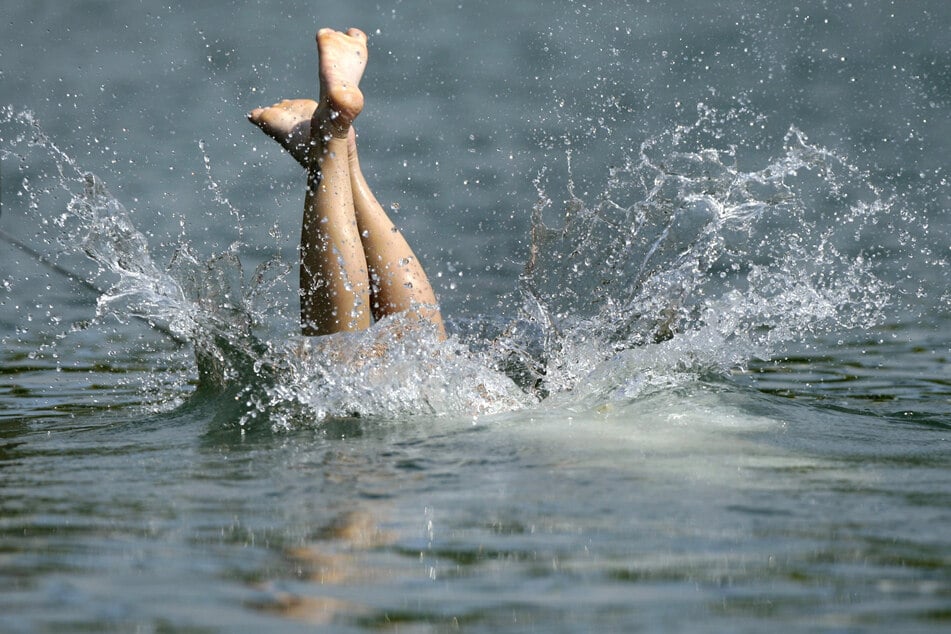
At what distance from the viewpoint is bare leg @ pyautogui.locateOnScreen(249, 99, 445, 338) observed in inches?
148

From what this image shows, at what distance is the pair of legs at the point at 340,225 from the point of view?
3506 millimetres

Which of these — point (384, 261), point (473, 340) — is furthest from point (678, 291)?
point (384, 261)

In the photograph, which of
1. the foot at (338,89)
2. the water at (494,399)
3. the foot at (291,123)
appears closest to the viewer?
the water at (494,399)

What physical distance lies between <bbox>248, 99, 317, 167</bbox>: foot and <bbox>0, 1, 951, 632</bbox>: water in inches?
18.1

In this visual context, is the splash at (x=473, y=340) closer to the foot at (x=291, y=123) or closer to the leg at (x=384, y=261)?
the leg at (x=384, y=261)

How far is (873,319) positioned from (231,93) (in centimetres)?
584

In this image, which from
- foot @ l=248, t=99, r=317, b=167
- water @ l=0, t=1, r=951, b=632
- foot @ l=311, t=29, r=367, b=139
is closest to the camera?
water @ l=0, t=1, r=951, b=632

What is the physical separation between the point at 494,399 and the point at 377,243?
0.60 m

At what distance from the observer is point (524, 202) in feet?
26.5

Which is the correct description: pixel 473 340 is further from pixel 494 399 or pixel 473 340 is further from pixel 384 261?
pixel 494 399

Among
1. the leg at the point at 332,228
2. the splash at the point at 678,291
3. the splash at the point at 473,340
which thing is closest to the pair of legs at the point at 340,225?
the leg at the point at 332,228

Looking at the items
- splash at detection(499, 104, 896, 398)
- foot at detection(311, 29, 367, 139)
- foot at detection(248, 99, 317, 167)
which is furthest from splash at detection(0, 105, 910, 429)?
foot at detection(311, 29, 367, 139)

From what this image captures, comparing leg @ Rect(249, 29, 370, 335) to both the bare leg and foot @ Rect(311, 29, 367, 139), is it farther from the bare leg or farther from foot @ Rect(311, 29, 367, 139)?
the bare leg

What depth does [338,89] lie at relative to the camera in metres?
3.58
